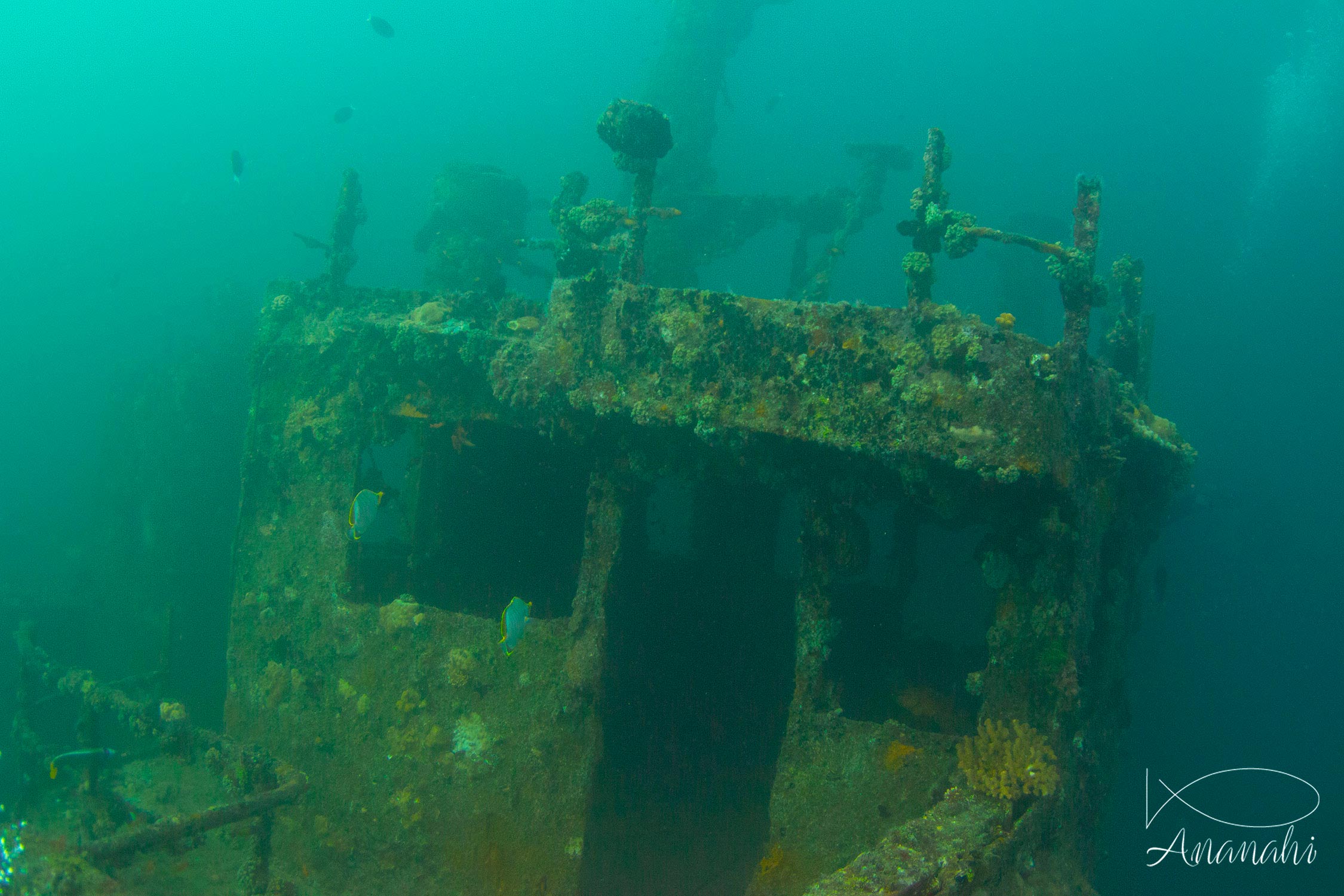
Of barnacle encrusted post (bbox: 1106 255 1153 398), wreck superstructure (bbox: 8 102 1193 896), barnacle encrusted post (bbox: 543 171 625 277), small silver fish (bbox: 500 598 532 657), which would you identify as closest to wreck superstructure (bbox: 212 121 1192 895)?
wreck superstructure (bbox: 8 102 1193 896)

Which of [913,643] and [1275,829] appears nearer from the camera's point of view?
[913,643]

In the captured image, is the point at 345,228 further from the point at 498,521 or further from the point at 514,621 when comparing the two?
the point at 514,621

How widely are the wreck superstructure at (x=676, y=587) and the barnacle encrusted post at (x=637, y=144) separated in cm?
32

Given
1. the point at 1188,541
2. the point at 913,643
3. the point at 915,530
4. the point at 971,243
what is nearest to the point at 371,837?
the point at 913,643

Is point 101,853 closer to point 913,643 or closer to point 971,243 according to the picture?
point 913,643

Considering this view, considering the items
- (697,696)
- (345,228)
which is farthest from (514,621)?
(345,228)

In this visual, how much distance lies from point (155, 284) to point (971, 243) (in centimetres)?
7001

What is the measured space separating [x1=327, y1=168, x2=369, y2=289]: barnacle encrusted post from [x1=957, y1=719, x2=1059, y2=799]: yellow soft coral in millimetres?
8712

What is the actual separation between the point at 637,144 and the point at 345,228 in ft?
17.9

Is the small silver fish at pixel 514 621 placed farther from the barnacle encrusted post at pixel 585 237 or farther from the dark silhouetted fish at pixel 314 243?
the dark silhouetted fish at pixel 314 243

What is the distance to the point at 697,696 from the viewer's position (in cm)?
667

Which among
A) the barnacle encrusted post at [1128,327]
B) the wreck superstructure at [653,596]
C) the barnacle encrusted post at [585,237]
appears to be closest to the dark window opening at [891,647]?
the wreck superstructure at [653,596]

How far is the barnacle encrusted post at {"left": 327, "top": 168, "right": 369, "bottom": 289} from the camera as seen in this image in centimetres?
879

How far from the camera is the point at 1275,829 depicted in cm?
1781
